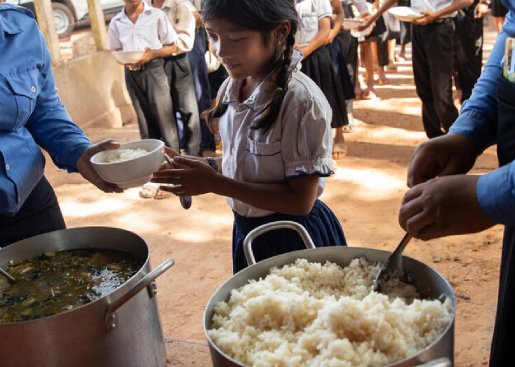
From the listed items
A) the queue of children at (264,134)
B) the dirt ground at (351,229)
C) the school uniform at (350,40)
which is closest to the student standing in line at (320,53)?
the dirt ground at (351,229)

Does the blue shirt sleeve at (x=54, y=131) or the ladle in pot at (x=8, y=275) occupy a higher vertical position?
the blue shirt sleeve at (x=54, y=131)

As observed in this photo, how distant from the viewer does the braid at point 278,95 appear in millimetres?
1823

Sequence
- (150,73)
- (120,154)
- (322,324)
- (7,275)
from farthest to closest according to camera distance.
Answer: (150,73), (120,154), (7,275), (322,324)

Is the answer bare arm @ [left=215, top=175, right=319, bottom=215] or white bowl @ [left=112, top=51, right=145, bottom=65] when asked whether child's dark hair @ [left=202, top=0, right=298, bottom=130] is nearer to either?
bare arm @ [left=215, top=175, right=319, bottom=215]

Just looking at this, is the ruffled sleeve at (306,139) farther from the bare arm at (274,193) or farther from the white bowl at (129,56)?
the white bowl at (129,56)

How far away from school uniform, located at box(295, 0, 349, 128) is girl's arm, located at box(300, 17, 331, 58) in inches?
1.1

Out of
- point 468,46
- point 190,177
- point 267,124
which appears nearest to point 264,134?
point 267,124

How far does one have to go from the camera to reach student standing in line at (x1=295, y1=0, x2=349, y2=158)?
5027 millimetres

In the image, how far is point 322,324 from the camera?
1.00 metres

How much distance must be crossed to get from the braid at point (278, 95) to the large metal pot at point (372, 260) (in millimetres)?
535

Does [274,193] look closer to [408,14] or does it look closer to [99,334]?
[99,334]

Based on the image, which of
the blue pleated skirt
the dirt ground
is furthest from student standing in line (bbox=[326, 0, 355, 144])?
the blue pleated skirt

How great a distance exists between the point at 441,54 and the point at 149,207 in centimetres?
290

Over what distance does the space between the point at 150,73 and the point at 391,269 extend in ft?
14.4
